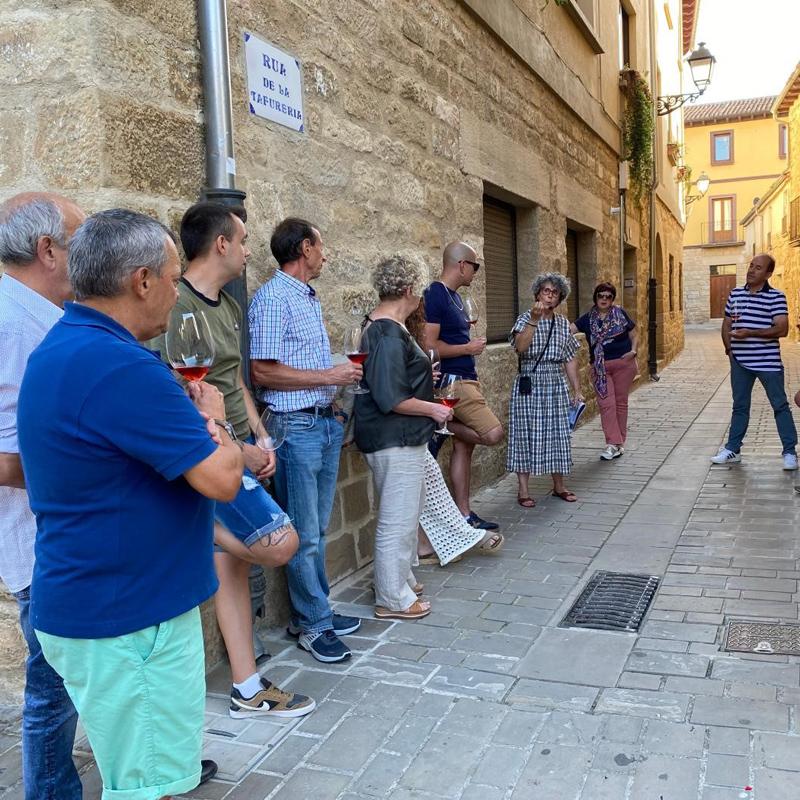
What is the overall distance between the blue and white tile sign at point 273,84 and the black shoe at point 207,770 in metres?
2.65

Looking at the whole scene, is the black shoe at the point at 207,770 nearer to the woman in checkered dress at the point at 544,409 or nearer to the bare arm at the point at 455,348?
the bare arm at the point at 455,348

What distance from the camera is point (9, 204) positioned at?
2348 millimetres

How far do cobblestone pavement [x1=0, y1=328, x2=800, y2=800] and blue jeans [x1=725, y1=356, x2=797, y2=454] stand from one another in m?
1.89

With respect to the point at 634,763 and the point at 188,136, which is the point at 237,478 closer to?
the point at 634,763

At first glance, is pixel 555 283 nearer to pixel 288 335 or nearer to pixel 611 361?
pixel 611 361

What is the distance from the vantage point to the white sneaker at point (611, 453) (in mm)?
7941

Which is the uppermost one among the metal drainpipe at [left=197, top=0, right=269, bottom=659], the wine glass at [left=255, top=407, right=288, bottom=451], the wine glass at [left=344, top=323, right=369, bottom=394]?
the metal drainpipe at [left=197, top=0, right=269, bottom=659]

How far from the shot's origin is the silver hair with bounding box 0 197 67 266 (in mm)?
2275

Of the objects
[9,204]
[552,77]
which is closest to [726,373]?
[552,77]

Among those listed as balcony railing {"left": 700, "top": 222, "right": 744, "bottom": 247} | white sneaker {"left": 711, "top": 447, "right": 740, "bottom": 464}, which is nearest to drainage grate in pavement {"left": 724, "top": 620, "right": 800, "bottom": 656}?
white sneaker {"left": 711, "top": 447, "right": 740, "bottom": 464}

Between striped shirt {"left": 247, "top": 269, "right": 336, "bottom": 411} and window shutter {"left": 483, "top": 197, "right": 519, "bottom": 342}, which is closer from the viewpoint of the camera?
striped shirt {"left": 247, "top": 269, "right": 336, "bottom": 411}

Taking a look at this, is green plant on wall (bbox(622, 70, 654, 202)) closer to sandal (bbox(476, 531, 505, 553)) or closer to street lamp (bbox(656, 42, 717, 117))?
street lamp (bbox(656, 42, 717, 117))

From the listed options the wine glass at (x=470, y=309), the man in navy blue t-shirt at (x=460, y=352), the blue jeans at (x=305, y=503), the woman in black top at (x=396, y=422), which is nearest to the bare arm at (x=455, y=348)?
the man in navy blue t-shirt at (x=460, y=352)

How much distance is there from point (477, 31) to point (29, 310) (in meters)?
5.35
